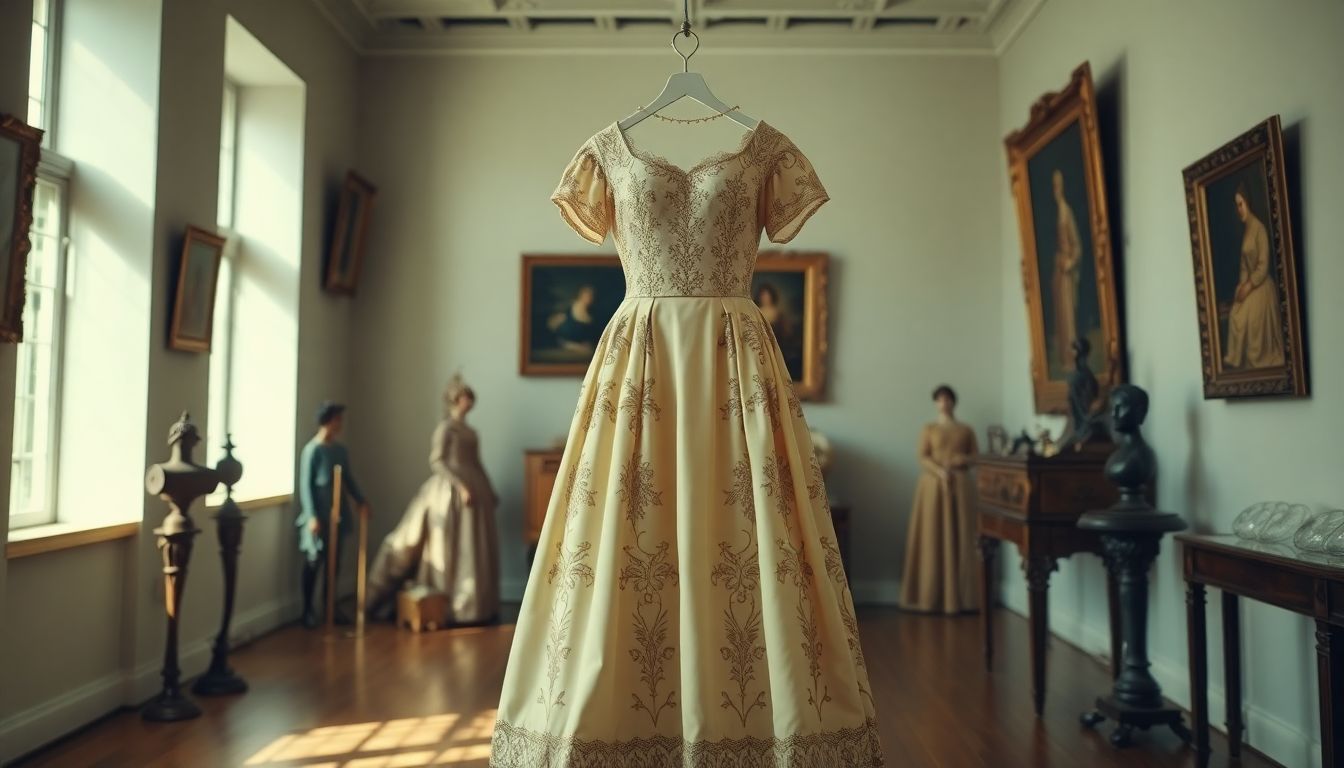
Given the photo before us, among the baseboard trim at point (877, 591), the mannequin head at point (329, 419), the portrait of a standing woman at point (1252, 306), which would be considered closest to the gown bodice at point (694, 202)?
the portrait of a standing woman at point (1252, 306)

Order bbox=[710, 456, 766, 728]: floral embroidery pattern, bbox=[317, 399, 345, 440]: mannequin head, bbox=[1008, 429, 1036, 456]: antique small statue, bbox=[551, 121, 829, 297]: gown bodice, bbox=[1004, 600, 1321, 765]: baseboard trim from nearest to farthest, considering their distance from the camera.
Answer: bbox=[710, 456, 766, 728]: floral embroidery pattern → bbox=[551, 121, 829, 297]: gown bodice → bbox=[1004, 600, 1321, 765]: baseboard trim → bbox=[1008, 429, 1036, 456]: antique small statue → bbox=[317, 399, 345, 440]: mannequin head

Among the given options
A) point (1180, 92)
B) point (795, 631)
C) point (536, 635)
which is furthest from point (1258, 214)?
point (536, 635)

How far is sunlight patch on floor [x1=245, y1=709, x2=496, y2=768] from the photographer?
432cm

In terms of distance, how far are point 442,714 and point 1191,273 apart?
4074mm

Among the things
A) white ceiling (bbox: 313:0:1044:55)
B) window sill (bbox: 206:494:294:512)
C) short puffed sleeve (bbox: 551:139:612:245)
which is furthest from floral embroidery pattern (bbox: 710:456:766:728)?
white ceiling (bbox: 313:0:1044:55)

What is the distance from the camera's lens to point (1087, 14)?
22.1ft

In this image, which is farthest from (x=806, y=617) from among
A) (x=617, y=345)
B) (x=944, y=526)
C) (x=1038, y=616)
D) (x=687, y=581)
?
(x=944, y=526)

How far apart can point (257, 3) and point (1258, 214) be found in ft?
18.9

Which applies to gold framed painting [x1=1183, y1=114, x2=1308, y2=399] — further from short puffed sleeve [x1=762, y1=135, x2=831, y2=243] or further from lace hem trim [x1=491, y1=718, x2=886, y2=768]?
lace hem trim [x1=491, y1=718, x2=886, y2=768]

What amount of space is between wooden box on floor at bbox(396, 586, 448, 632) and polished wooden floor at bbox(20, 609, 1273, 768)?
30 centimetres

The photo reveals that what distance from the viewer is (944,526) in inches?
316

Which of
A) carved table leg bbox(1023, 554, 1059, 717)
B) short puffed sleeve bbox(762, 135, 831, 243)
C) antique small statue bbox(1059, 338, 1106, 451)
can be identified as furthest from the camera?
antique small statue bbox(1059, 338, 1106, 451)

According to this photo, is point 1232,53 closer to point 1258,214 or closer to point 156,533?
point 1258,214

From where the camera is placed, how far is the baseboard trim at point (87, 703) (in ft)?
14.6
